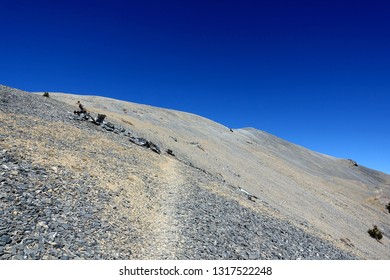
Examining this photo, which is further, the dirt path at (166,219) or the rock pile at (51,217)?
the dirt path at (166,219)

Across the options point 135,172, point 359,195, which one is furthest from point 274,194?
point 359,195

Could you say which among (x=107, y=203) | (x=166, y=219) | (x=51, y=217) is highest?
(x=107, y=203)

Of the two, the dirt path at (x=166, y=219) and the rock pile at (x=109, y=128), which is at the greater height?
the rock pile at (x=109, y=128)

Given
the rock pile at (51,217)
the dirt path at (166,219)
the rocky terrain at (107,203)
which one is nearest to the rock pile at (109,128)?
the rocky terrain at (107,203)

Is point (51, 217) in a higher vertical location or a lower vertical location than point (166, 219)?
lower

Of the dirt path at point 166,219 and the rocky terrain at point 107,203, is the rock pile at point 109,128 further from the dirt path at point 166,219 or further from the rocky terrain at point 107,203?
the dirt path at point 166,219

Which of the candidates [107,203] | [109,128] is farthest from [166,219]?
[109,128]

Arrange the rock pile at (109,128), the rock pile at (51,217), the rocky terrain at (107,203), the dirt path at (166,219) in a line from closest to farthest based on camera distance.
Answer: the rock pile at (51,217), the rocky terrain at (107,203), the dirt path at (166,219), the rock pile at (109,128)

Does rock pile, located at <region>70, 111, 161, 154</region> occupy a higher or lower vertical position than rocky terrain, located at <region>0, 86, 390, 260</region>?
higher

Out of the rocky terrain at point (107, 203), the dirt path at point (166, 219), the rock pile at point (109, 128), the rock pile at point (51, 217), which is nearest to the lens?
the rock pile at point (51, 217)

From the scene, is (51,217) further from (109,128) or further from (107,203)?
(109,128)

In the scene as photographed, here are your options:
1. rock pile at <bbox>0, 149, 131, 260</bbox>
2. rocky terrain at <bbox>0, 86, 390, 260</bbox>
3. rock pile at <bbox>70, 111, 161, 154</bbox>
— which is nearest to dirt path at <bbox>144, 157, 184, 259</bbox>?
rocky terrain at <bbox>0, 86, 390, 260</bbox>

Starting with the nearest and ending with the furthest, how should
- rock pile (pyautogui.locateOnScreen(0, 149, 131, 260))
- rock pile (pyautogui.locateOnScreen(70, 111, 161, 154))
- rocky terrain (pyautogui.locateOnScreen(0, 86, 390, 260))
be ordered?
rock pile (pyautogui.locateOnScreen(0, 149, 131, 260)), rocky terrain (pyautogui.locateOnScreen(0, 86, 390, 260)), rock pile (pyautogui.locateOnScreen(70, 111, 161, 154))

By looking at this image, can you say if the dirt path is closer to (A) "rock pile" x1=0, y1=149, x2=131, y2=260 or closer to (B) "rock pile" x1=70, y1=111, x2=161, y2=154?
(A) "rock pile" x1=0, y1=149, x2=131, y2=260
